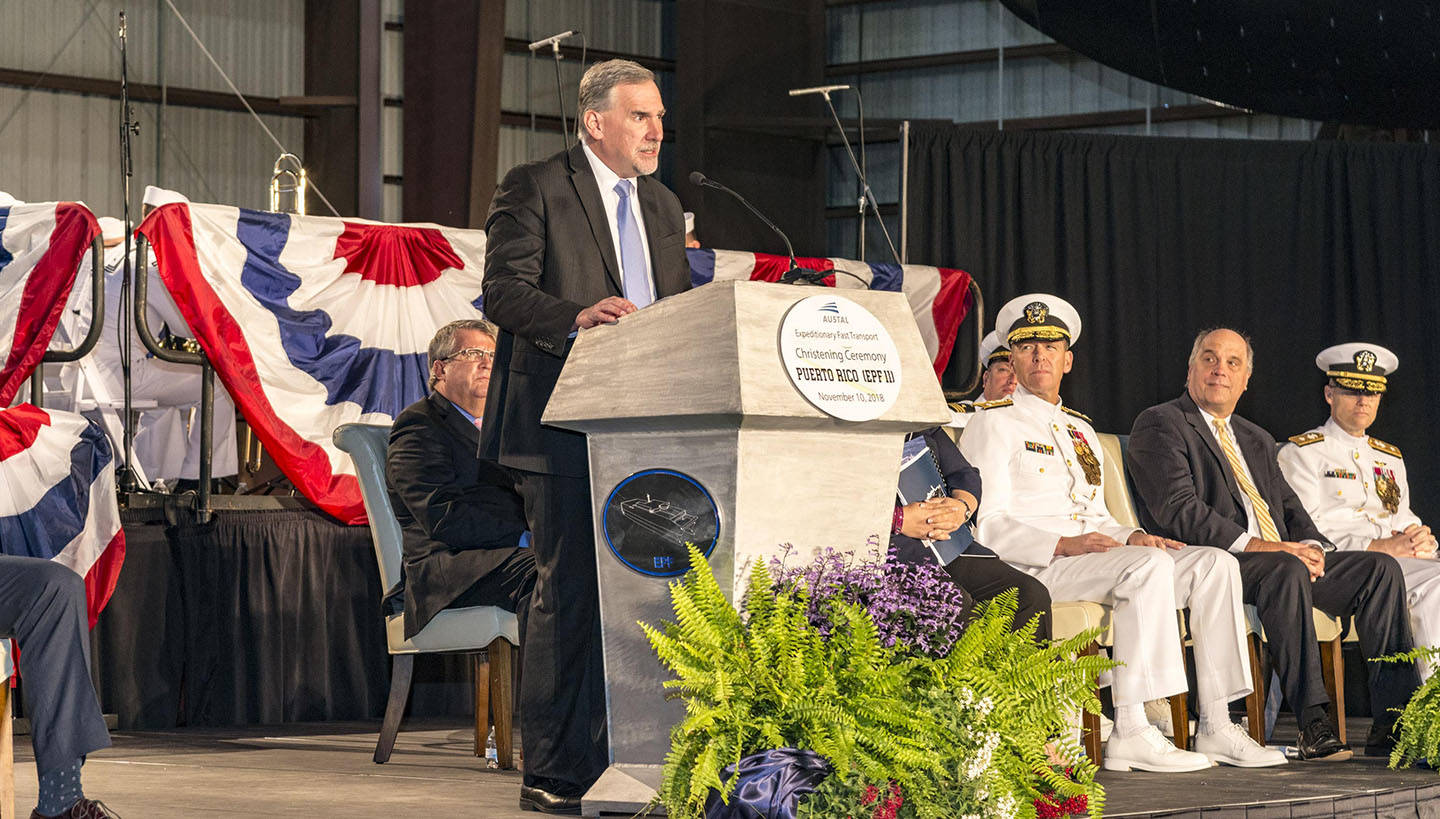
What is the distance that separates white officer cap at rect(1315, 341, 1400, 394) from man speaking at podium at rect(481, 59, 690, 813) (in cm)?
332

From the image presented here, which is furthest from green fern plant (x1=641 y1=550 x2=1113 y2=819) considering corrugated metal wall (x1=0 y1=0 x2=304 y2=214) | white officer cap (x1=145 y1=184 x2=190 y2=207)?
corrugated metal wall (x1=0 y1=0 x2=304 y2=214)

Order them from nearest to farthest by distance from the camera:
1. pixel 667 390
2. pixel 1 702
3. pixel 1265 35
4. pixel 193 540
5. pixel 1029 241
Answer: pixel 667 390 < pixel 1 702 < pixel 193 540 < pixel 1265 35 < pixel 1029 241

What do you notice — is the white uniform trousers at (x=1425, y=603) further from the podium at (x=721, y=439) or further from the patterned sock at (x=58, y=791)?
the patterned sock at (x=58, y=791)

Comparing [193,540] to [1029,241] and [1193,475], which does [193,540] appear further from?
[1029,241]

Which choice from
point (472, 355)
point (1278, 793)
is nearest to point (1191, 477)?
point (1278, 793)

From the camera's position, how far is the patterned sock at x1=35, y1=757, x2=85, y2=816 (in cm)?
289

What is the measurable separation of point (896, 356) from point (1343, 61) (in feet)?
15.1

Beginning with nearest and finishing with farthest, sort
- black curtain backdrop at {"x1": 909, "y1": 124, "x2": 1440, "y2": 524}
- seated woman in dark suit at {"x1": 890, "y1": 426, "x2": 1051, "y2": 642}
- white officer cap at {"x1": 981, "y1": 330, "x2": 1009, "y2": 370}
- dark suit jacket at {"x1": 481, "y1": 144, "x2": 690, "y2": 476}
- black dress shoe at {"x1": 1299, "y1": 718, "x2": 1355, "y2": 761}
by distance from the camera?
→ 1. dark suit jacket at {"x1": 481, "y1": 144, "x2": 690, "y2": 476}
2. seated woman in dark suit at {"x1": 890, "y1": 426, "x2": 1051, "y2": 642}
3. black dress shoe at {"x1": 1299, "y1": 718, "x2": 1355, "y2": 761}
4. white officer cap at {"x1": 981, "y1": 330, "x2": 1009, "y2": 370}
5. black curtain backdrop at {"x1": 909, "y1": 124, "x2": 1440, "y2": 524}

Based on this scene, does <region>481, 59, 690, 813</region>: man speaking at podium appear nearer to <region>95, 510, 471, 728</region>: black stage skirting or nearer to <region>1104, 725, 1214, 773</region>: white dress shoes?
<region>1104, 725, 1214, 773</region>: white dress shoes

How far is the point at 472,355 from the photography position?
4438mm

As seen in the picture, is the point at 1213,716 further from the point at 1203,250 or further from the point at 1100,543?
the point at 1203,250

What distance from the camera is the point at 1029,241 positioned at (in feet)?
26.3

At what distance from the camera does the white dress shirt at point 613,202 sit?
3123 mm

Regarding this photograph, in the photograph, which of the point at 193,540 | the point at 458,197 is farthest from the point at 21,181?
the point at 193,540
